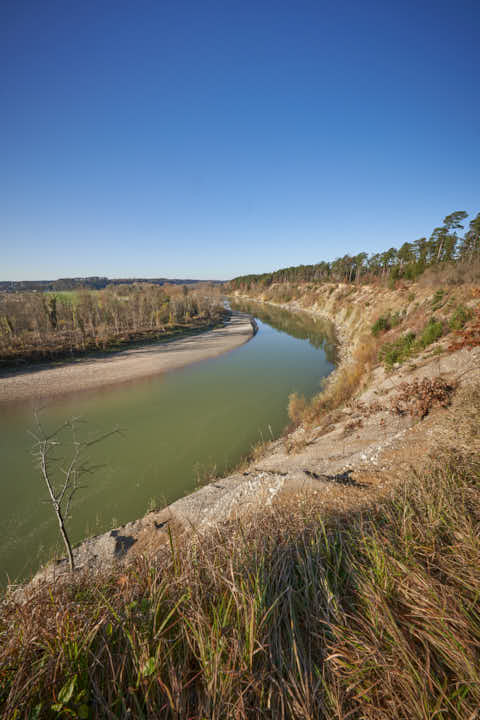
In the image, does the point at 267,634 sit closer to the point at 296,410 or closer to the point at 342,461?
the point at 342,461

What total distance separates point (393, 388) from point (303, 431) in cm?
417

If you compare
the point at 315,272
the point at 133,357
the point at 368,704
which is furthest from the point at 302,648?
the point at 315,272

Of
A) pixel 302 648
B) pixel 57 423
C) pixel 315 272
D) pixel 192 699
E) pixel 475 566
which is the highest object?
pixel 315 272

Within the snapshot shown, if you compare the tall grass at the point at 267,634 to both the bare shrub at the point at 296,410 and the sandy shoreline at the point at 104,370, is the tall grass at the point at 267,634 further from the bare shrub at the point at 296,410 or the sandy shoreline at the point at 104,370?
the sandy shoreline at the point at 104,370

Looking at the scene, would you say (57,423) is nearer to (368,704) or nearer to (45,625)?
(45,625)

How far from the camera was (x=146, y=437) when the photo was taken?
1408cm

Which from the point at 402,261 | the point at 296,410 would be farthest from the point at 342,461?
the point at 402,261

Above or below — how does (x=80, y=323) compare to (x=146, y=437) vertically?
above

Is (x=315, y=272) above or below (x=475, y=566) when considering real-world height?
above

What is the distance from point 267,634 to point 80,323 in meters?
42.4

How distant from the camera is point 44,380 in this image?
75.6 ft

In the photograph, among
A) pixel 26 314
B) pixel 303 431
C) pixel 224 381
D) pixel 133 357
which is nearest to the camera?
pixel 303 431

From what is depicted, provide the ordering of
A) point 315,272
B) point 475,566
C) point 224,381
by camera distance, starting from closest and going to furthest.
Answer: point 475,566 < point 224,381 < point 315,272

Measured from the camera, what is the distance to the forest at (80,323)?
1138 inches
